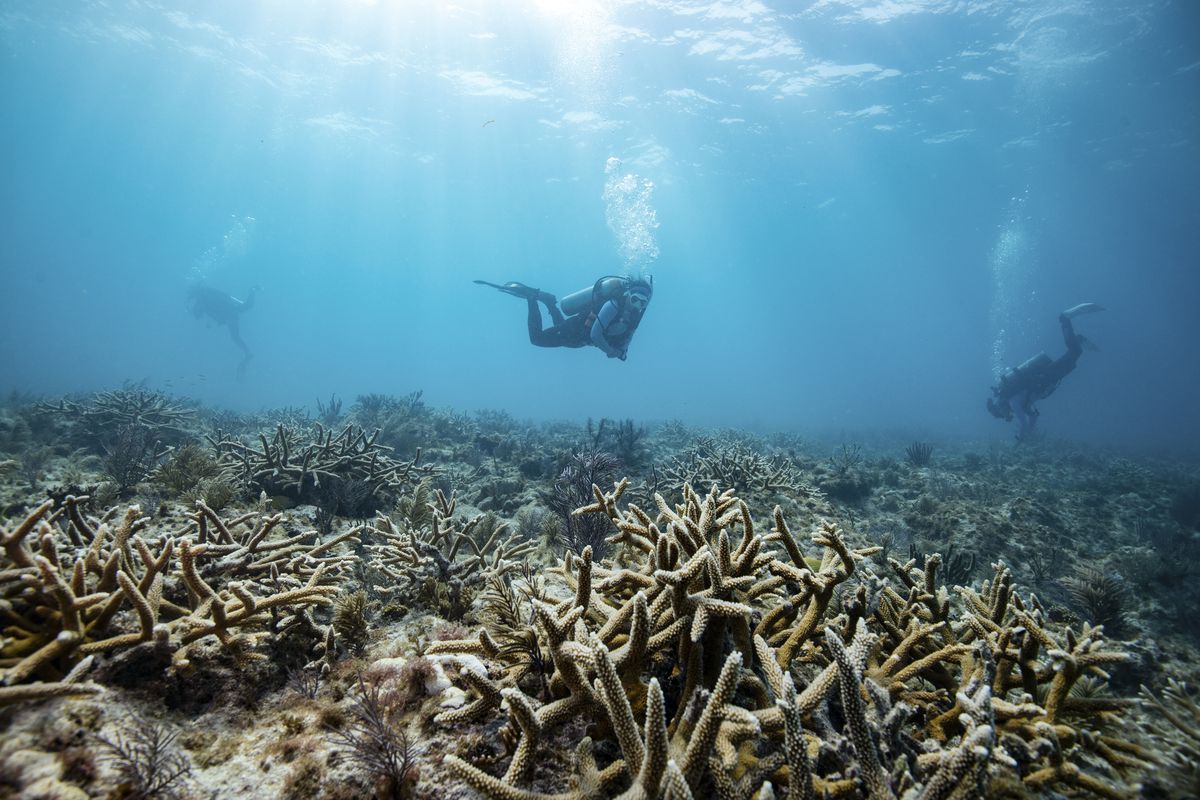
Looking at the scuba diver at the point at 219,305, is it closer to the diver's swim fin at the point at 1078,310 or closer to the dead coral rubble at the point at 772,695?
the dead coral rubble at the point at 772,695

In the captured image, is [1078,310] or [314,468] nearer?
[314,468]

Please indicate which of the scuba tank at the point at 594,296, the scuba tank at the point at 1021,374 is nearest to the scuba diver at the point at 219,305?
the scuba tank at the point at 594,296

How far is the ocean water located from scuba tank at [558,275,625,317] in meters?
15.1

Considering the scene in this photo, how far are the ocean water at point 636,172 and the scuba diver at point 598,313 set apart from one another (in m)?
13.9

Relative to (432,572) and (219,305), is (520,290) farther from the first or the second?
(219,305)

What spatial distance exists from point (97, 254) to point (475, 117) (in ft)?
514

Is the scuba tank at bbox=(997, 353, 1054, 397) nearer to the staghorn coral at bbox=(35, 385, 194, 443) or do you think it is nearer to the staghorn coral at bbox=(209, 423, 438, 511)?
the staghorn coral at bbox=(209, 423, 438, 511)

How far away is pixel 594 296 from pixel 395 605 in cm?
1243

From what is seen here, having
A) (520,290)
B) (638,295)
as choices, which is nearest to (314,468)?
(638,295)

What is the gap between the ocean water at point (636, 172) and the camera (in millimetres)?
29219

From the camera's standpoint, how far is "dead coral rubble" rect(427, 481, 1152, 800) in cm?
149

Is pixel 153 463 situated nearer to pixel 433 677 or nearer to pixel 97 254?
pixel 433 677

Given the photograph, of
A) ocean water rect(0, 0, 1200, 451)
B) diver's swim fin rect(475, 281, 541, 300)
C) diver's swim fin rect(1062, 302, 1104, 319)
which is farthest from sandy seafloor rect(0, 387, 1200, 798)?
diver's swim fin rect(1062, 302, 1104, 319)

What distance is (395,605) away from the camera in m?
3.54
